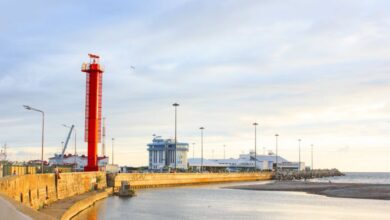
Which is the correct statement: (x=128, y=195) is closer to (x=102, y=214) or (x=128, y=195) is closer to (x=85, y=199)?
(x=85, y=199)

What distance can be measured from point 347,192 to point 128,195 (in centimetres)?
3417

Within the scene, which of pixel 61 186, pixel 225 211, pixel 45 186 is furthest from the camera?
pixel 61 186

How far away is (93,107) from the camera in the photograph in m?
70.3

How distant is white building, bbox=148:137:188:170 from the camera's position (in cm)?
18080

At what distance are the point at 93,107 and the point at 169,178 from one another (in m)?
42.0

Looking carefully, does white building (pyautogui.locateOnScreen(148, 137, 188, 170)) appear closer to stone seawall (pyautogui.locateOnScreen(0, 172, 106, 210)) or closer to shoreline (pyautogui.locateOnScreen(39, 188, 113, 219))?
stone seawall (pyautogui.locateOnScreen(0, 172, 106, 210))

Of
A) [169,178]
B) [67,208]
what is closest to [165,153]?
[169,178]

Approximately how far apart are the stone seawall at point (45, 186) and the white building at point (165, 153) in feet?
346

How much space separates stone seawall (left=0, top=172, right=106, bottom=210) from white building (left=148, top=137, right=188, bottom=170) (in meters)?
105

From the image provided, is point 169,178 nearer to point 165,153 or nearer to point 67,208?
point 67,208

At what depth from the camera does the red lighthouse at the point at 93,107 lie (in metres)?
70.2

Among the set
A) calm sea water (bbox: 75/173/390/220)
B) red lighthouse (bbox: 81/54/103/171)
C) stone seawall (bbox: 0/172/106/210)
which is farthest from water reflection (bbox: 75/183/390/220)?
red lighthouse (bbox: 81/54/103/171)

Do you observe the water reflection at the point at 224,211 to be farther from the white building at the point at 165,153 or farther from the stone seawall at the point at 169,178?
the white building at the point at 165,153

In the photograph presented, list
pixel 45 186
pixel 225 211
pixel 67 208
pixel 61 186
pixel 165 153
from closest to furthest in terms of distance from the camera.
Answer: pixel 67 208
pixel 45 186
pixel 225 211
pixel 61 186
pixel 165 153
